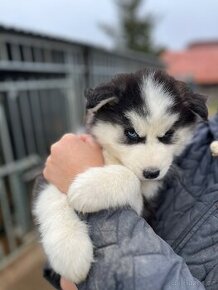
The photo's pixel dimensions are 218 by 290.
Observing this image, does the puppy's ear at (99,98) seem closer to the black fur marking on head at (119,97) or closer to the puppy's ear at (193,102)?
the black fur marking on head at (119,97)

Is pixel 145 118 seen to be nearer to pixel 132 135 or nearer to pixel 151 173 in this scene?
pixel 132 135

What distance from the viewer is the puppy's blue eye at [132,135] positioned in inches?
75.7

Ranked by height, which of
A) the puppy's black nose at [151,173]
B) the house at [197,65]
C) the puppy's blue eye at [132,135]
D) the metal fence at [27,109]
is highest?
the puppy's blue eye at [132,135]

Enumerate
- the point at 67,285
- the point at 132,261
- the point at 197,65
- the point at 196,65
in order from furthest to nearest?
the point at 196,65 → the point at 197,65 → the point at 67,285 → the point at 132,261

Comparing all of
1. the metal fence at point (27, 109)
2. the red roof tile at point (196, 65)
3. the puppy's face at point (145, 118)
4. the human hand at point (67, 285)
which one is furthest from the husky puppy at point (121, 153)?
the red roof tile at point (196, 65)

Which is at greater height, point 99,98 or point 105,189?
point 99,98

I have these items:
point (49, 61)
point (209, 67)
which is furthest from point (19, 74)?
point (209, 67)

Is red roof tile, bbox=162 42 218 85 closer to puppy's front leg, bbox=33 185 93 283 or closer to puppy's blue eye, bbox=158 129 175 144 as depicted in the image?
puppy's blue eye, bbox=158 129 175 144

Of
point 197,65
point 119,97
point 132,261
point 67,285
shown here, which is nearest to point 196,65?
point 197,65

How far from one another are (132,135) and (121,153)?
0.09 meters

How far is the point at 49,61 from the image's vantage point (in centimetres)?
694

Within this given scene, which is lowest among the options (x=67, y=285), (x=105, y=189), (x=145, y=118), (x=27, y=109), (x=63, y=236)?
(x=27, y=109)

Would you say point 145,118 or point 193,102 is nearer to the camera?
point 145,118

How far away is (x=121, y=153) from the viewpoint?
195cm
